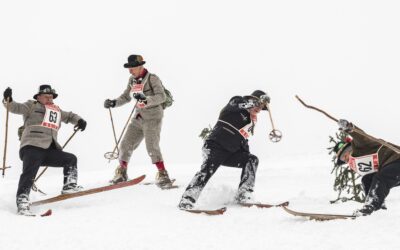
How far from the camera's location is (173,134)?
105125mm

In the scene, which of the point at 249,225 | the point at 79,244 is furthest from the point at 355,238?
the point at 79,244

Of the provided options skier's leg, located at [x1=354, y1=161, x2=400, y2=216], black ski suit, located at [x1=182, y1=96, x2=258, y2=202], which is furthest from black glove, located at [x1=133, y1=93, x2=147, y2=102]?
skier's leg, located at [x1=354, y1=161, x2=400, y2=216]

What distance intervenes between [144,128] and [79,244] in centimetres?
424

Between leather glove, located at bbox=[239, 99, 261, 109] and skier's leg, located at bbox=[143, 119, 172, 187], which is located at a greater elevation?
leather glove, located at bbox=[239, 99, 261, 109]

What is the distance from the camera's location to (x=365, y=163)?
20.2 ft

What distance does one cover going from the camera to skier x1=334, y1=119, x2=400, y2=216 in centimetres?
573

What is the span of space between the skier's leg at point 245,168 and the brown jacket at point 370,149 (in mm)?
1741

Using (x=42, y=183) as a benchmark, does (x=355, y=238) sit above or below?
above

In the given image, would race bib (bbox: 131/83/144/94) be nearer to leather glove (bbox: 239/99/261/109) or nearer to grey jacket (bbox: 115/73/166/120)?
grey jacket (bbox: 115/73/166/120)

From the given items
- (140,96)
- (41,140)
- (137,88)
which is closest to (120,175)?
(137,88)

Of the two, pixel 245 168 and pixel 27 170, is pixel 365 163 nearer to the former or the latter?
pixel 245 168

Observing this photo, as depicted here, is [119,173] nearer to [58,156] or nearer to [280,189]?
[58,156]

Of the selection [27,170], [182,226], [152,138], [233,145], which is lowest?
[182,226]

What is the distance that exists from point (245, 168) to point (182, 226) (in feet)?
6.10
